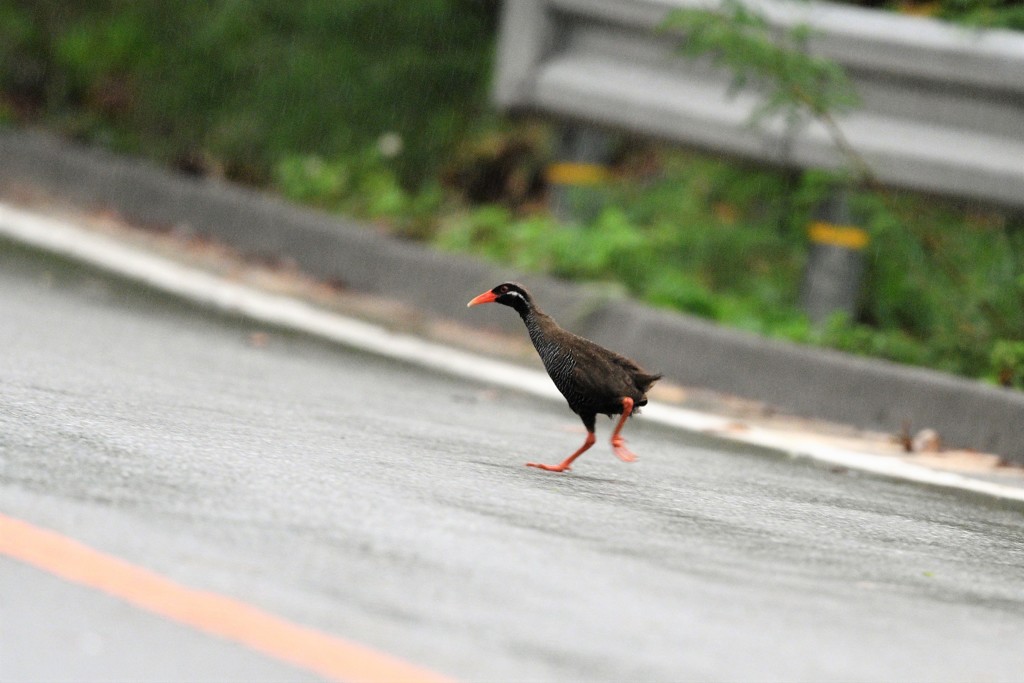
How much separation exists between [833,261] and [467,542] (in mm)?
5243

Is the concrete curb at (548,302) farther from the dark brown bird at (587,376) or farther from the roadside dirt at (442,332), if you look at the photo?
the dark brown bird at (587,376)

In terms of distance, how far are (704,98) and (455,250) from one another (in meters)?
2.34

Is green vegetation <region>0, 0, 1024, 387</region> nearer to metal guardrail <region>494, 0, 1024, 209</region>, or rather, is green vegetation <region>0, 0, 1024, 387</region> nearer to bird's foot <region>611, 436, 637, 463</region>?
metal guardrail <region>494, 0, 1024, 209</region>

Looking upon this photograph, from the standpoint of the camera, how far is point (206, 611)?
3.65 metres

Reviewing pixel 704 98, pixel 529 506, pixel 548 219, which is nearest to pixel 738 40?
pixel 704 98

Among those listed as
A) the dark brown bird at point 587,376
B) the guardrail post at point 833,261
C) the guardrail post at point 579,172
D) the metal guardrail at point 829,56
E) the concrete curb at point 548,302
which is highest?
the metal guardrail at point 829,56

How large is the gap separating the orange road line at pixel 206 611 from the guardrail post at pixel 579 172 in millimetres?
6677

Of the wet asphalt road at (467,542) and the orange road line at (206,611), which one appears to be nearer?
the orange road line at (206,611)

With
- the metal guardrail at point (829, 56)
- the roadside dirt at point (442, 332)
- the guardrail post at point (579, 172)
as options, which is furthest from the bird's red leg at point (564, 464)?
the guardrail post at point (579, 172)

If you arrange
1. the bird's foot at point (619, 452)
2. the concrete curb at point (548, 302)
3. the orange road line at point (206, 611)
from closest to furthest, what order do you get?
the orange road line at point (206, 611) < the bird's foot at point (619, 452) < the concrete curb at point (548, 302)

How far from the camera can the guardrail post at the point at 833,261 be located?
9.09 metres

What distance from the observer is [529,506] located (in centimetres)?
511

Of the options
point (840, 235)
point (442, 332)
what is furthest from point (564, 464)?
point (442, 332)

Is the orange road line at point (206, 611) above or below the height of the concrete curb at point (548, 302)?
below
